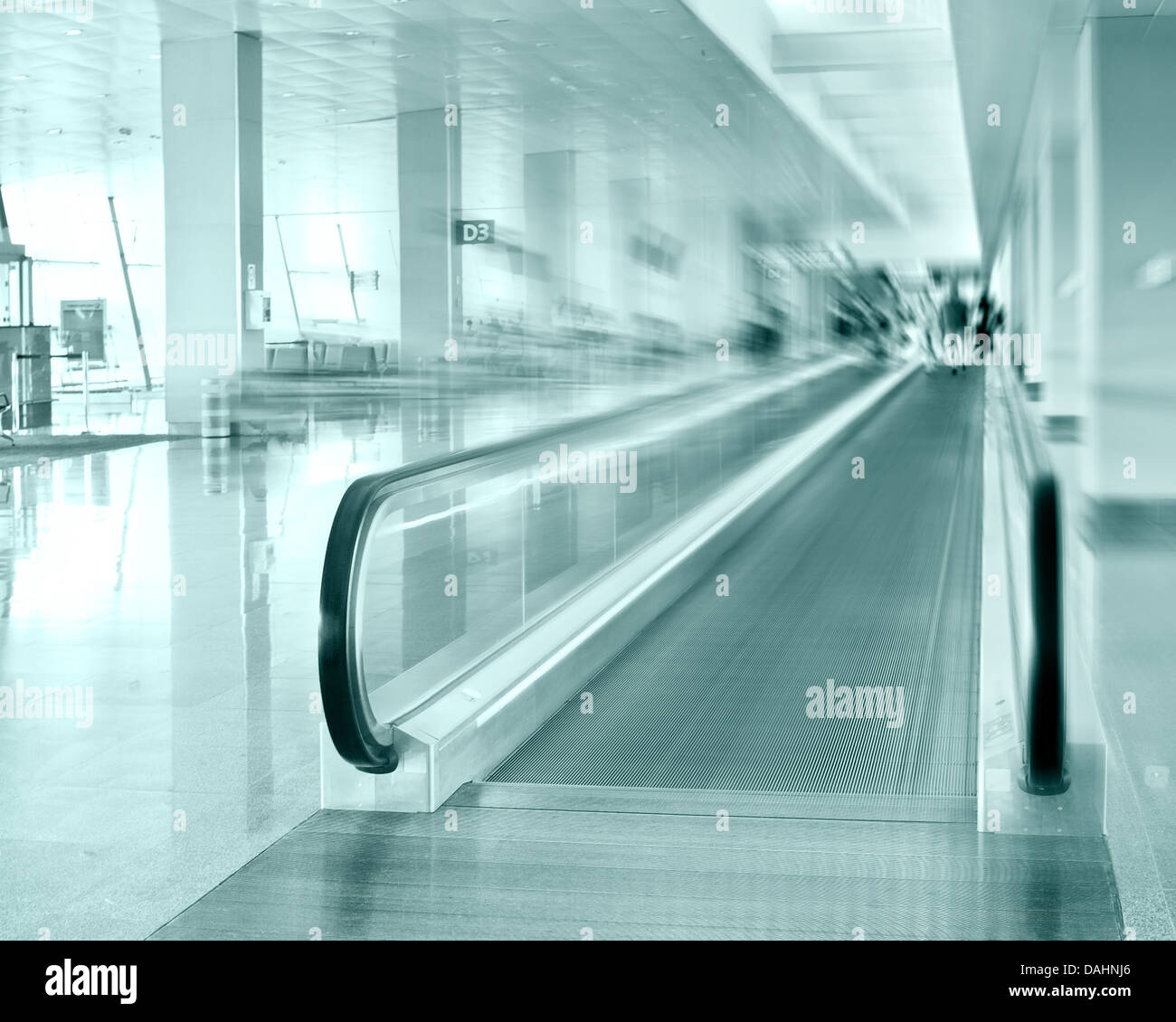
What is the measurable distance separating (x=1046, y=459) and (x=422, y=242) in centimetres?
2150

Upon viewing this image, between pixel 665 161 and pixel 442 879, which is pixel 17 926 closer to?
pixel 442 879

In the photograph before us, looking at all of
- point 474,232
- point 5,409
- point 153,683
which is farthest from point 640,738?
point 474,232

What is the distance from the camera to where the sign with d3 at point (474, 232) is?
18547 millimetres

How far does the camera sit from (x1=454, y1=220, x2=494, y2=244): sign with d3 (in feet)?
60.8

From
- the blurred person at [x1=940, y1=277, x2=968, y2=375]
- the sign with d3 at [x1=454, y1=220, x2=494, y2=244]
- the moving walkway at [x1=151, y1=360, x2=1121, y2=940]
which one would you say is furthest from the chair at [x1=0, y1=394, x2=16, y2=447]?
the blurred person at [x1=940, y1=277, x2=968, y2=375]

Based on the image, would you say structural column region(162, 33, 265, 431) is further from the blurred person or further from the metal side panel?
the blurred person

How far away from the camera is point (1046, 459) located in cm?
353

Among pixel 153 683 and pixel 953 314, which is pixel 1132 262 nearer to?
pixel 153 683

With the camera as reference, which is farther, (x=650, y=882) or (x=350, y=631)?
(x=350, y=631)

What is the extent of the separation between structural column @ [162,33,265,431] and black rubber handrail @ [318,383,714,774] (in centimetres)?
1496

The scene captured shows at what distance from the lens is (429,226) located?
24516 millimetres

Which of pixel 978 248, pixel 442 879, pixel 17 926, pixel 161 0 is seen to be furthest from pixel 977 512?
pixel 978 248

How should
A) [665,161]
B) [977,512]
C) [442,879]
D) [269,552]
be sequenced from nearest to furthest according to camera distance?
[442,879] < [269,552] < [977,512] < [665,161]

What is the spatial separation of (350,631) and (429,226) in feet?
71.9
